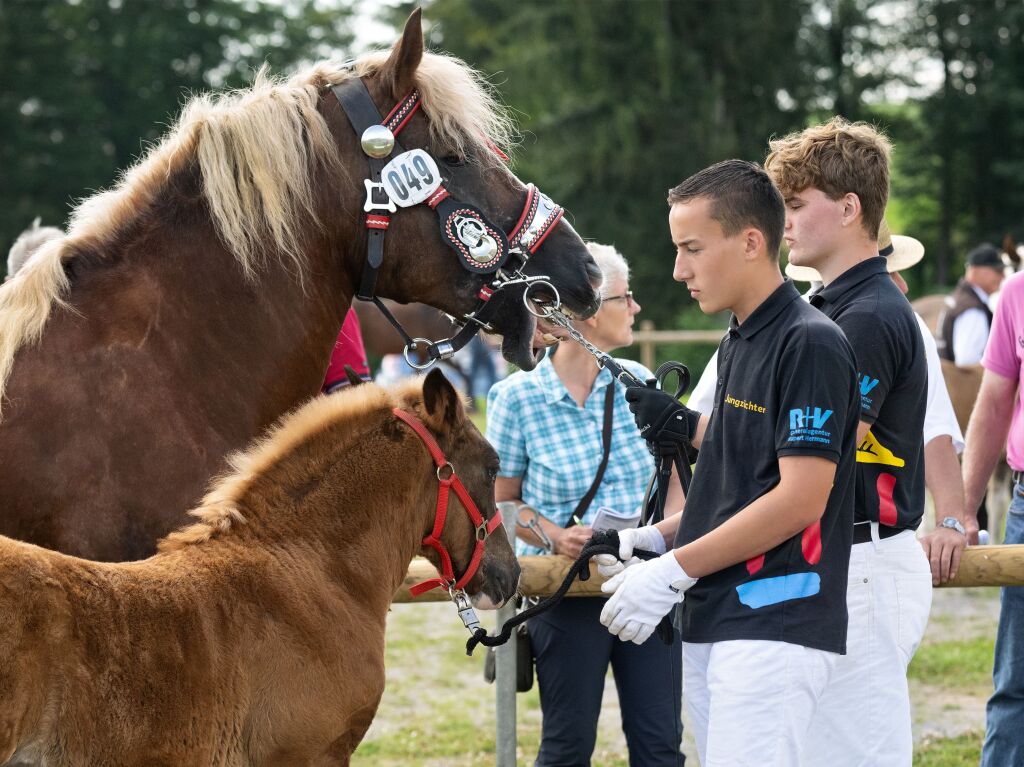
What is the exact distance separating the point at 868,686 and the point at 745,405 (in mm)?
837

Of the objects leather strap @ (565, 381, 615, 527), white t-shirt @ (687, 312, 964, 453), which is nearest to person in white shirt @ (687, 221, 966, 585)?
white t-shirt @ (687, 312, 964, 453)

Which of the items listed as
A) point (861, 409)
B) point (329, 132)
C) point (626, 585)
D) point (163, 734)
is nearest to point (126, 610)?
point (163, 734)

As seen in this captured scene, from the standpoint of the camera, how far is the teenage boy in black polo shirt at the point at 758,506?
2549mm

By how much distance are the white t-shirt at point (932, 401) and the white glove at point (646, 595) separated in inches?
33.4

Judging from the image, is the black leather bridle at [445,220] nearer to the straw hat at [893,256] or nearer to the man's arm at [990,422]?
the straw hat at [893,256]

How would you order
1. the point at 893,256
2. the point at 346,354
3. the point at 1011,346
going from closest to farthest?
1. the point at 346,354
2. the point at 893,256
3. the point at 1011,346

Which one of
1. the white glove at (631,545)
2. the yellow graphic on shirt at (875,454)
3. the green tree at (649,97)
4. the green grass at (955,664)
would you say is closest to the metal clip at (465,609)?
the white glove at (631,545)

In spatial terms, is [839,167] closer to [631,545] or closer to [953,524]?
[631,545]

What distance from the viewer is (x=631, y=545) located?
3.12 meters

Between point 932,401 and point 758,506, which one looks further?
point 932,401

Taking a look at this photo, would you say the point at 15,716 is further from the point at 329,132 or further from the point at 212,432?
the point at 329,132

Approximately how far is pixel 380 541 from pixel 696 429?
920mm

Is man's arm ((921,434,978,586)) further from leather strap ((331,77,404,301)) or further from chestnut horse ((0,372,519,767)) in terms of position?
A: leather strap ((331,77,404,301))

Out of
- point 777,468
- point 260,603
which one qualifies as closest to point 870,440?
point 777,468
